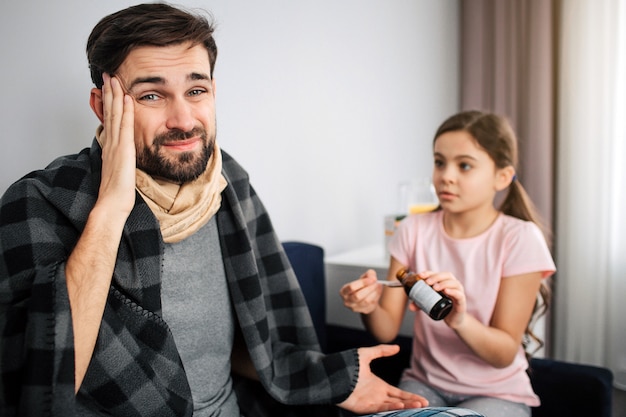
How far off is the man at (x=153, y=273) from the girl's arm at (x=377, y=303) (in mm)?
123

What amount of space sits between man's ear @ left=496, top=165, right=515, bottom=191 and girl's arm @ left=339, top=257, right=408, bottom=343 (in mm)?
337

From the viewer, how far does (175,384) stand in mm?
962

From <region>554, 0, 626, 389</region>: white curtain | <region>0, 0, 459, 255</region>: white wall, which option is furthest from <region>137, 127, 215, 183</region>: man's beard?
<region>554, 0, 626, 389</region>: white curtain

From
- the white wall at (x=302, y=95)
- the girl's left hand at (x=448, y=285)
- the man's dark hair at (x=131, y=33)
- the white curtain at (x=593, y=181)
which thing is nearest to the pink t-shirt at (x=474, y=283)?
the girl's left hand at (x=448, y=285)

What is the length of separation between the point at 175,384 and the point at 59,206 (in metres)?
0.37

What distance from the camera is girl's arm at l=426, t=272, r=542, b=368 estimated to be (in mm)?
1187

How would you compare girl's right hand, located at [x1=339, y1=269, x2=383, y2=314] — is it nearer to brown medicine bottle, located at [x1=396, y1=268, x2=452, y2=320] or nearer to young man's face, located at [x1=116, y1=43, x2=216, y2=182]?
brown medicine bottle, located at [x1=396, y1=268, x2=452, y2=320]

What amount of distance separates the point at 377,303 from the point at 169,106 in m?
0.73

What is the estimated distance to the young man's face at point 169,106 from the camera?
98 centimetres

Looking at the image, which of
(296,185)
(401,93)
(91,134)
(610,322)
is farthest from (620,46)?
(91,134)

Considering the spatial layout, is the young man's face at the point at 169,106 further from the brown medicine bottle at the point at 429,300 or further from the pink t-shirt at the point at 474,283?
the pink t-shirt at the point at 474,283

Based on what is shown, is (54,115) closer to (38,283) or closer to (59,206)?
(59,206)

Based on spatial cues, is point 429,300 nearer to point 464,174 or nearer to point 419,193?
point 464,174

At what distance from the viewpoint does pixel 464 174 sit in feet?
4.45
